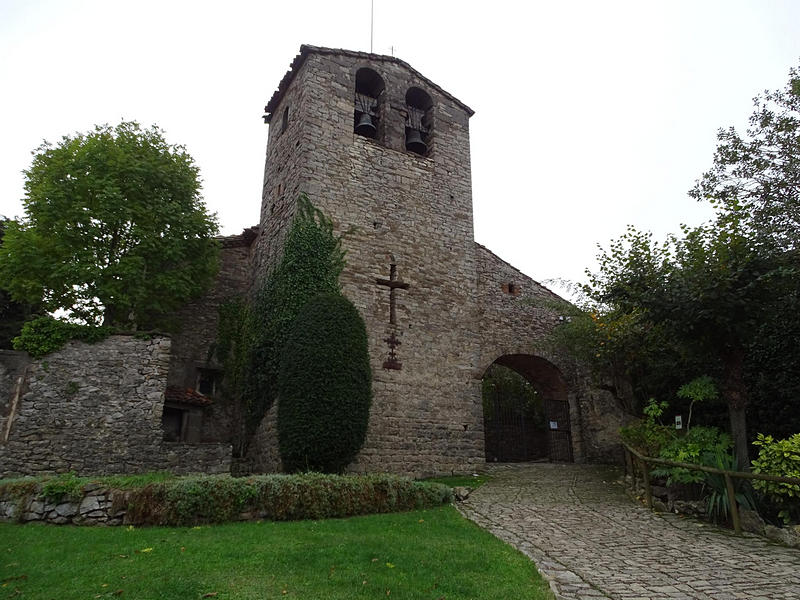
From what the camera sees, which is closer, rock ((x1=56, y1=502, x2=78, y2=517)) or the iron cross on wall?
rock ((x1=56, y1=502, x2=78, y2=517))

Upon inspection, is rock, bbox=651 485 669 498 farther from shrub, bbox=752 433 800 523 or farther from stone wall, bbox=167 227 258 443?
stone wall, bbox=167 227 258 443

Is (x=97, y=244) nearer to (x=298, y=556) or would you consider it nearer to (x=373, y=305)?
(x=373, y=305)

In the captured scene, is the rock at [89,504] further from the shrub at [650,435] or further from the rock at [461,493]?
the shrub at [650,435]

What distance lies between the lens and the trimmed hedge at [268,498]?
7.75 metres

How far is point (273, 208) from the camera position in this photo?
1577cm

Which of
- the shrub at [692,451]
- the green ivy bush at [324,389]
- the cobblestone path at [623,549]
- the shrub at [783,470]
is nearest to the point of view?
the cobblestone path at [623,549]

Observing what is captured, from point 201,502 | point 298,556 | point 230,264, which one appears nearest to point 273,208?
point 230,264

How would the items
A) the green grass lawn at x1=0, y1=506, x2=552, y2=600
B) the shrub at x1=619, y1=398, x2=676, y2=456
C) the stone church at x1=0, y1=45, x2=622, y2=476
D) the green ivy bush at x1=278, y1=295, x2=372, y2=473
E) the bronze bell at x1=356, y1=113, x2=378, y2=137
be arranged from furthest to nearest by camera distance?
1. the bronze bell at x1=356, y1=113, x2=378, y2=137
2. the stone church at x1=0, y1=45, x2=622, y2=476
3. the green ivy bush at x1=278, y1=295, x2=372, y2=473
4. the shrub at x1=619, y1=398, x2=676, y2=456
5. the green grass lawn at x1=0, y1=506, x2=552, y2=600

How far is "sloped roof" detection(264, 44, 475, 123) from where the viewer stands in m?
15.6

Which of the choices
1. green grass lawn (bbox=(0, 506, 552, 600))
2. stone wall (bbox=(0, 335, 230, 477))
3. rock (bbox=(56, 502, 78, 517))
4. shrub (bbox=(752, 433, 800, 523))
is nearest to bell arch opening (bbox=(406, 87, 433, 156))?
stone wall (bbox=(0, 335, 230, 477))

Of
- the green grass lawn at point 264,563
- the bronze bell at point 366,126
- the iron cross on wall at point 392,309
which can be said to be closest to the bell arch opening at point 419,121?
the bronze bell at point 366,126

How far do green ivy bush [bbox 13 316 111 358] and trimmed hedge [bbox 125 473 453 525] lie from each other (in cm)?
549

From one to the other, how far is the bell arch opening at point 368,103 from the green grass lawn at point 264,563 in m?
11.2

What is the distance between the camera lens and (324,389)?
11484 mm
